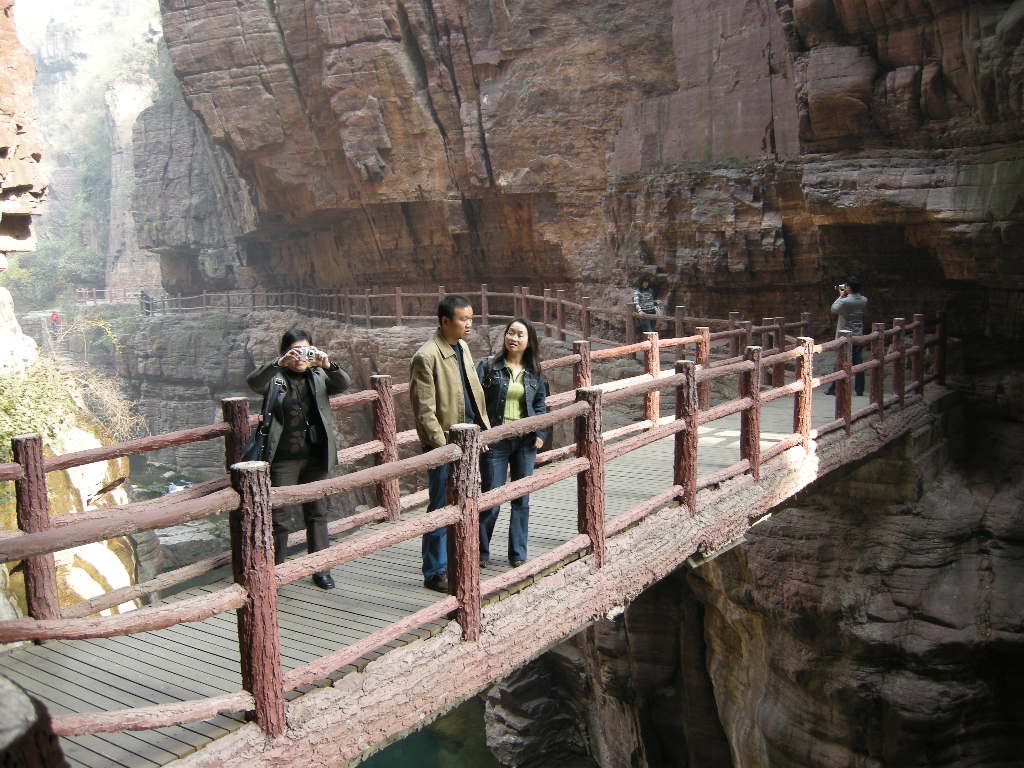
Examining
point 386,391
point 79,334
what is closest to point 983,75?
point 386,391

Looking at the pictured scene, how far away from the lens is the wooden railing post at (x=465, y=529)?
3812mm

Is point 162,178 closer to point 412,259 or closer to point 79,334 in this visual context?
point 79,334

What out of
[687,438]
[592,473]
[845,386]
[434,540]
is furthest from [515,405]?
[845,386]

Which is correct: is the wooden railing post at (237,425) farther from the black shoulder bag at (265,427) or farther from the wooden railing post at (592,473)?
the wooden railing post at (592,473)

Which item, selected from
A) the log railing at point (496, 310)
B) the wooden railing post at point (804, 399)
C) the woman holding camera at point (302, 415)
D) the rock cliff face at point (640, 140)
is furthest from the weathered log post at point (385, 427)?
the rock cliff face at point (640, 140)

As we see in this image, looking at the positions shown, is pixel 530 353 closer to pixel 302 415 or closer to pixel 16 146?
pixel 302 415

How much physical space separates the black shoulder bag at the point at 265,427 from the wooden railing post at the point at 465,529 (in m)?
1.01

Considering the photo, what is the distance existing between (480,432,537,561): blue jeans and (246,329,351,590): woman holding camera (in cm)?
82

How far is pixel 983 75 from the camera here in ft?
29.2

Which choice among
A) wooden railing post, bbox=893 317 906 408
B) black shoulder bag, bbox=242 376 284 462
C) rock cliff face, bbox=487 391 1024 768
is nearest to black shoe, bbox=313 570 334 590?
black shoulder bag, bbox=242 376 284 462

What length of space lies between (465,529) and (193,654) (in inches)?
52.7

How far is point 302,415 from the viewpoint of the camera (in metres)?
4.33

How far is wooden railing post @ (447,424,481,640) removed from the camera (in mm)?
3812

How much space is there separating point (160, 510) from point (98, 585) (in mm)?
7735
